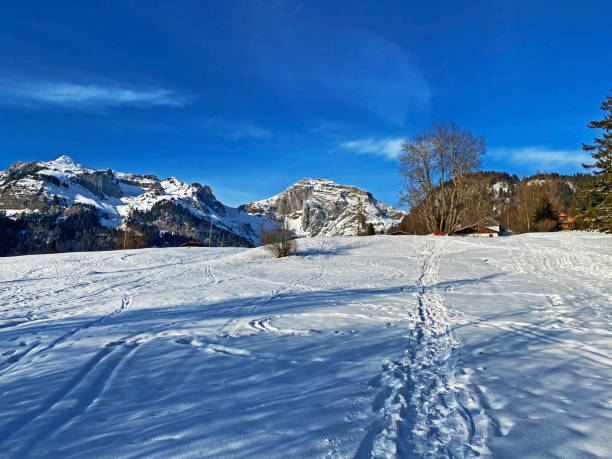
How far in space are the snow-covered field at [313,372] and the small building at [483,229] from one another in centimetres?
4061

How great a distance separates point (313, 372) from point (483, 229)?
53975mm

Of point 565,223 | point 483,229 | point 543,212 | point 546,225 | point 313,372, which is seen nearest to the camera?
point 313,372

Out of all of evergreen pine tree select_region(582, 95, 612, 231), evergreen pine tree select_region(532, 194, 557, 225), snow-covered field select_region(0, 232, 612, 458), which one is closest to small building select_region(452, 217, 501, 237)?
evergreen pine tree select_region(532, 194, 557, 225)

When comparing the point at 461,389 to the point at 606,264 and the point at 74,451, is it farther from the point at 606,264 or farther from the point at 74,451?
the point at 606,264

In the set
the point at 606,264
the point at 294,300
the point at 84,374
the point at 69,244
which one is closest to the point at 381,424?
the point at 84,374

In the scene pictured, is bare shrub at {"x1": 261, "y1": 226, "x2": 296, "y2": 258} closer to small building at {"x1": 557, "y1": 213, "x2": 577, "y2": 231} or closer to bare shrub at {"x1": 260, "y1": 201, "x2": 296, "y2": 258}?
bare shrub at {"x1": 260, "y1": 201, "x2": 296, "y2": 258}

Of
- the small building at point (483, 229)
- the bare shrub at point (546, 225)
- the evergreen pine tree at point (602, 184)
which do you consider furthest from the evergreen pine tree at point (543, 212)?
the evergreen pine tree at point (602, 184)

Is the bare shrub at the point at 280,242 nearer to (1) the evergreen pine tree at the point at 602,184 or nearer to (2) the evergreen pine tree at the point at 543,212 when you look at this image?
(1) the evergreen pine tree at the point at 602,184

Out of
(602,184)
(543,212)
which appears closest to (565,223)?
(543,212)

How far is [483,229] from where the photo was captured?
51094 mm

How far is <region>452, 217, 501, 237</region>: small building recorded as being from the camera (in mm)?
50144

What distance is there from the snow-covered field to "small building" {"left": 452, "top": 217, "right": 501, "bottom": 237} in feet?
133

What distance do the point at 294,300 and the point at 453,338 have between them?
5392 mm

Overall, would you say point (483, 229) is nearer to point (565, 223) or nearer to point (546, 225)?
point (546, 225)
